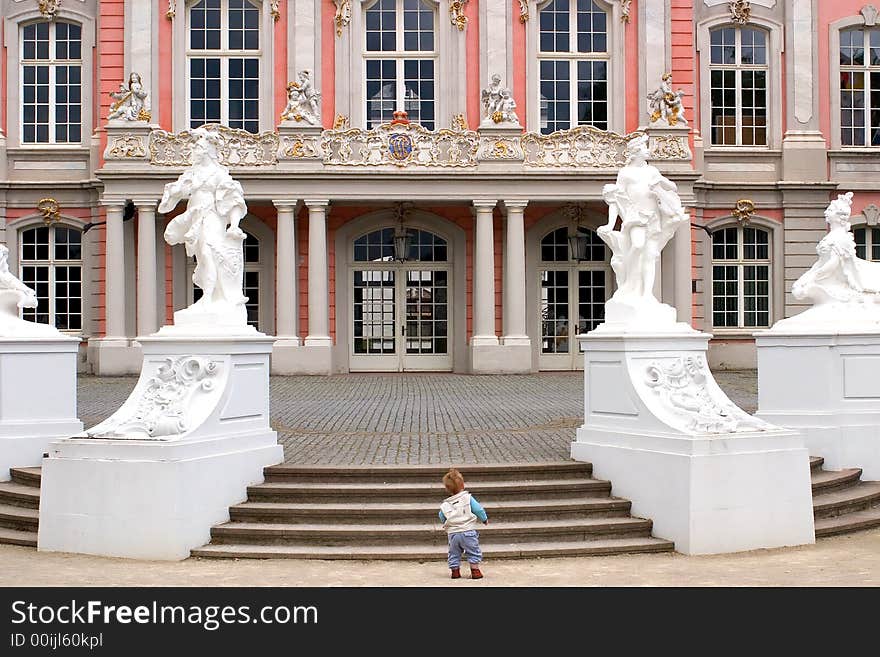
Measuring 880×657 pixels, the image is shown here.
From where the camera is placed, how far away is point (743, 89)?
30250mm

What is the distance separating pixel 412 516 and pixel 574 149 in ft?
58.2

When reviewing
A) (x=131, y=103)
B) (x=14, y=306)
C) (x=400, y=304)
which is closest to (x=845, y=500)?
(x=14, y=306)

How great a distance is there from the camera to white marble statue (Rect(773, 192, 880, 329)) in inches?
508

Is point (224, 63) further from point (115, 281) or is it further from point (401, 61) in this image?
point (115, 281)

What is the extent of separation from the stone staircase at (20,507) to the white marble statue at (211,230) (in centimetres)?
211

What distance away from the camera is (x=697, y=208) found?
2931 centimetres

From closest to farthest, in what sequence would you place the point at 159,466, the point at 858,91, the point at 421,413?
the point at 159,466 → the point at 421,413 → the point at 858,91

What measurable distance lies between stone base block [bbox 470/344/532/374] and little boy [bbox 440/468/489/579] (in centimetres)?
1728

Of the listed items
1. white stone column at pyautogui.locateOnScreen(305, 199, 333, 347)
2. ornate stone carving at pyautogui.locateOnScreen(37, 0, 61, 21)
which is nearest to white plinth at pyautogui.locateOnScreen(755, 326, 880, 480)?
white stone column at pyautogui.locateOnScreen(305, 199, 333, 347)

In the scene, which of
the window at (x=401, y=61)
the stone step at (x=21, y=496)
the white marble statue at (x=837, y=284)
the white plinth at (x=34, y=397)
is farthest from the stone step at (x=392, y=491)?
the window at (x=401, y=61)

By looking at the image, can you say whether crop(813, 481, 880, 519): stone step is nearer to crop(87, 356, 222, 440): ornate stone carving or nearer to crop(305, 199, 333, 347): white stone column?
crop(87, 356, 222, 440): ornate stone carving

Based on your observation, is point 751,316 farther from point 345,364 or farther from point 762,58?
point 345,364

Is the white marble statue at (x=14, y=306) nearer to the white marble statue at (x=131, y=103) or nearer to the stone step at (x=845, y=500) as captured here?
the stone step at (x=845, y=500)

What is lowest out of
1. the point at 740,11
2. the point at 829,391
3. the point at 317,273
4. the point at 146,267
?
the point at 829,391
